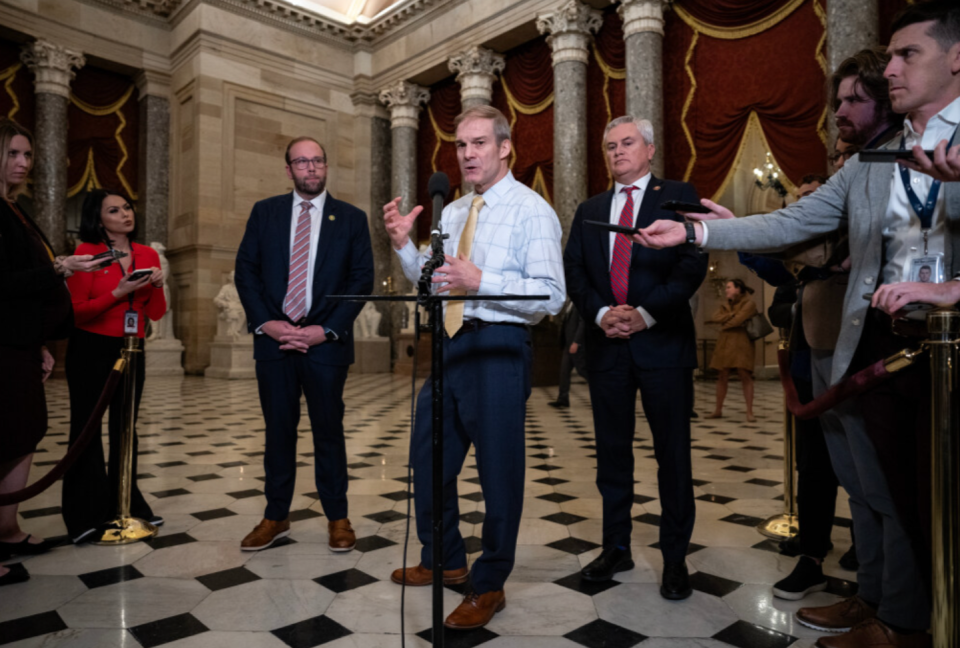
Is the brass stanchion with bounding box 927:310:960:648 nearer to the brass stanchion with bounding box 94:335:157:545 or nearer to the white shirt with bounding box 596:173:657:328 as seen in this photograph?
the white shirt with bounding box 596:173:657:328

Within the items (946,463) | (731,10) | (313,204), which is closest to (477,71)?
(731,10)

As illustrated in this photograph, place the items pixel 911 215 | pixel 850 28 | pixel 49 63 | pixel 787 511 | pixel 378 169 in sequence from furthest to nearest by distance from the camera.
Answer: pixel 378 169 → pixel 49 63 → pixel 850 28 → pixel 787 511 → pixel 911 215

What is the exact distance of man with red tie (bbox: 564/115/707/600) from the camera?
259 centimetres

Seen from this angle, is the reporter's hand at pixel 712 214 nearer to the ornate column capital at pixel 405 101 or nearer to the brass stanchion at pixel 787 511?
the brass stanchion at pixel 787 511

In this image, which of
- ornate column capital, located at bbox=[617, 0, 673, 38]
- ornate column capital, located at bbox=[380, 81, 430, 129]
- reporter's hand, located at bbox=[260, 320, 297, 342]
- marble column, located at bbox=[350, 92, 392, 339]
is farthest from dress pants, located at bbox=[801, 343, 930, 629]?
ornate column capital, located at bbox=[380, 81, 430, 129]

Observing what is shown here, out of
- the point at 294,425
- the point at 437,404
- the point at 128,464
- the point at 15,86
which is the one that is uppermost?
the point at 15,86

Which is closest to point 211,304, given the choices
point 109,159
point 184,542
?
point 109,159

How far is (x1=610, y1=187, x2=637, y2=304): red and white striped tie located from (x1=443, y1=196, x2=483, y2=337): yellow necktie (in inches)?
26.9

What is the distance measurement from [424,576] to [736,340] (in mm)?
5563

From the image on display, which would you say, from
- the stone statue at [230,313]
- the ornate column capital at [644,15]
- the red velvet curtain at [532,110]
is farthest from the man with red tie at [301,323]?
the stone statue at [230,313]

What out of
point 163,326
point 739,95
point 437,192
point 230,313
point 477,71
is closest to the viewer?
point 437,192

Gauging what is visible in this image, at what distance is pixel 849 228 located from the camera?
6.71ft

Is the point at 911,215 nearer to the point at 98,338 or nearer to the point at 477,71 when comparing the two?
the point at 98,338

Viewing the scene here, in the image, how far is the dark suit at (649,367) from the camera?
8.52 ft
